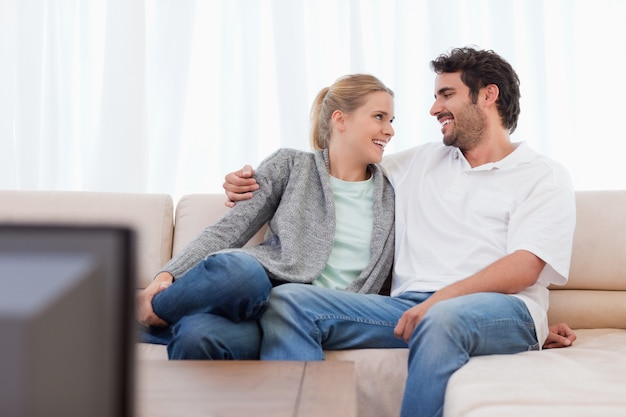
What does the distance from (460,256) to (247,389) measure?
957 millimetres

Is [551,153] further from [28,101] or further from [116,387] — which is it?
[116,387]

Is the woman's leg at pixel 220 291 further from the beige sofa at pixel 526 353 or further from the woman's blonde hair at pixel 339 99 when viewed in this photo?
the woman's blonde hair at pixel 339 99

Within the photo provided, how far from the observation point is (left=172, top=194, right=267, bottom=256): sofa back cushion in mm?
2137

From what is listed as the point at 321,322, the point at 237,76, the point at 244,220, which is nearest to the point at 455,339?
the point at 321,322

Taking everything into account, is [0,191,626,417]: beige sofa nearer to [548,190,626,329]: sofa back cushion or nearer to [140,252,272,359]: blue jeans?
[548,190,626,329]: sofa back cushion

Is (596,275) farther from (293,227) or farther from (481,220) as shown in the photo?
(293,227)

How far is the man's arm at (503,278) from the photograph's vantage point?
5.44 ft

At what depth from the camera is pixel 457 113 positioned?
208 cm

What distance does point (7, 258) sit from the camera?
37 cm

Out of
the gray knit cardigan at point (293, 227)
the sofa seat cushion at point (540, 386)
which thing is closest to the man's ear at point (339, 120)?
the gray knit cardigan at point (293, 227)

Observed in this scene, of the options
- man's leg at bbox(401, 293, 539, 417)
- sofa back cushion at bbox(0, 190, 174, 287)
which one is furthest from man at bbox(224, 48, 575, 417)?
sofa back cushion at bbox(0, 190, 174, 287)

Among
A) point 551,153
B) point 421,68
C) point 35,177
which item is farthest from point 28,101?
point 551,153

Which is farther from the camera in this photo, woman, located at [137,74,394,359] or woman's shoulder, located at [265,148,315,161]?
woman's shoulder, located at [265,148,315,161]

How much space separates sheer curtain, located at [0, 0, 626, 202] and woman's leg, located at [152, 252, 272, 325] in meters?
1.08
